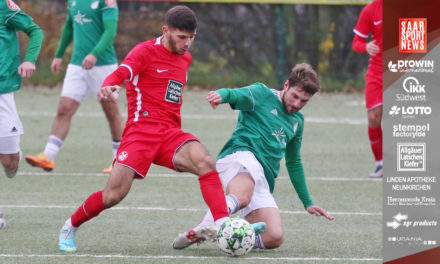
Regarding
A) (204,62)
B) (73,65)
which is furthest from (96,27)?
(204,62)

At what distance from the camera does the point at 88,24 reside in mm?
10195

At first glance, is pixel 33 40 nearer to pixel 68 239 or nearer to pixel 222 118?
pixel 68 239

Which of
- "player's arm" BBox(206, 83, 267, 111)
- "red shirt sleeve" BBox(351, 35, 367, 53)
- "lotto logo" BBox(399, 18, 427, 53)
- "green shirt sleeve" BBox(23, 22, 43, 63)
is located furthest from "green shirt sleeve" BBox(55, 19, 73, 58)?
"lotto logo" BBox(399, 18, 427, 53)

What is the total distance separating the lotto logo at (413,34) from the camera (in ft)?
14.8

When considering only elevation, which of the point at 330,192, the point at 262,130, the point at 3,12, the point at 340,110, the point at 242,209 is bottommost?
the point at 340,110

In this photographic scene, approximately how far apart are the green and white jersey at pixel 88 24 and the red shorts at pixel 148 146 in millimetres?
4087

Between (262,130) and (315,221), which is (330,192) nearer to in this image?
(315,221)

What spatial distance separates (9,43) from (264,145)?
2.26 meters

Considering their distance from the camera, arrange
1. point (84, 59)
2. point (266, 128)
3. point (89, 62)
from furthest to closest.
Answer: point (84, 59)
point (89, 62)
point (266, 128)

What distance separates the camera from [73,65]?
10.3 m

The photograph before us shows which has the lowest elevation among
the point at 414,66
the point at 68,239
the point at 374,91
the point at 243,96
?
the point at 374,91

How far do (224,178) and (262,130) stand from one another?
45cm

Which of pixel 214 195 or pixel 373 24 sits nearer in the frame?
pixel 214 195

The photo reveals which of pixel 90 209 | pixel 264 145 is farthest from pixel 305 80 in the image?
pixel 90 209
